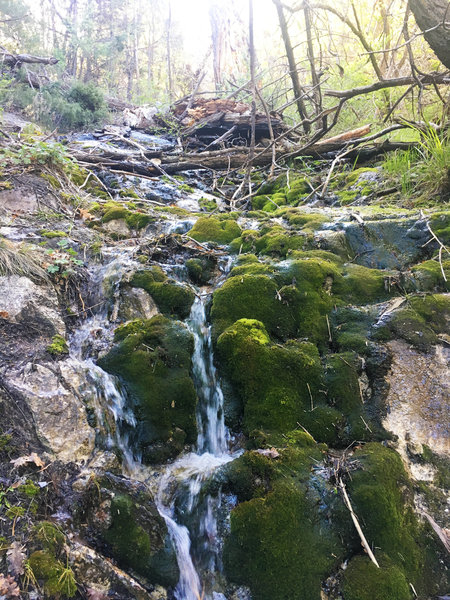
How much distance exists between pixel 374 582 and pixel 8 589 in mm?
1954

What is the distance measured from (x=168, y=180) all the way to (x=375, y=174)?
438 cm

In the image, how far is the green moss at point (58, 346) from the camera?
316 cm

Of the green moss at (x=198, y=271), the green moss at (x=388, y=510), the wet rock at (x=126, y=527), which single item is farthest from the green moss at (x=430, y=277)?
the wet rock at (x=126, y=527)

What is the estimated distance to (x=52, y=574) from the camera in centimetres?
189

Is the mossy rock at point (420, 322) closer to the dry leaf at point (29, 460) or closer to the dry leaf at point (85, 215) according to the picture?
the dry leaf at point (29, 460)

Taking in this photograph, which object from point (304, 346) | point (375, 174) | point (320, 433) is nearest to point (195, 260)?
point (304, 346)

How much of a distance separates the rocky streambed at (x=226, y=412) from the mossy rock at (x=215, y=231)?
0.83ft

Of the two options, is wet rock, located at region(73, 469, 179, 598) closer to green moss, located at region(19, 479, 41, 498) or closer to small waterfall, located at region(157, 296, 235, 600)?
small waterfall, located at region(157, 296, 235, 600)

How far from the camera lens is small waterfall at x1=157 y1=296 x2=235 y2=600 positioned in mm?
2523

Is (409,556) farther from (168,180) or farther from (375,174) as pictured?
(168,180)

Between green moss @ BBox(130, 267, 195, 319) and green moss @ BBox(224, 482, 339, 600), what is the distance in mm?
2100

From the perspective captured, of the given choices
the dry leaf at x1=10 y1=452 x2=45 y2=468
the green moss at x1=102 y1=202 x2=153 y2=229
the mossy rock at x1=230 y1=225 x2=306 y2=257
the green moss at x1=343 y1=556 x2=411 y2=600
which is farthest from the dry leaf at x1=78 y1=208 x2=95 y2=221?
the green moss at x1=343 y1=556 x2=411 y2=600

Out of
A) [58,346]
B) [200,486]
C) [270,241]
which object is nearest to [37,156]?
[270,241]

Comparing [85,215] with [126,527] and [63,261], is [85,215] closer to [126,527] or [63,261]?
[63,261]
